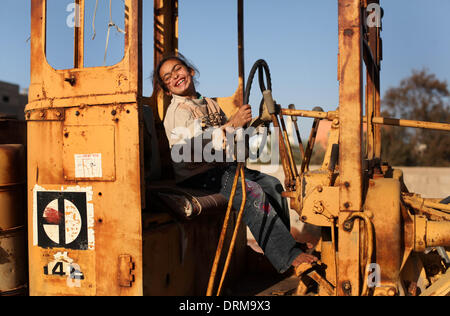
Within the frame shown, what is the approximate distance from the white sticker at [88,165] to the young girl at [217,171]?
686 mm

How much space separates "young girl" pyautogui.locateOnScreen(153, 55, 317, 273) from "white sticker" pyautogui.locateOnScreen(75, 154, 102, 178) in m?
0.69

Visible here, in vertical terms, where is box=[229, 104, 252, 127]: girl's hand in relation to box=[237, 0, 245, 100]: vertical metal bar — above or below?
below

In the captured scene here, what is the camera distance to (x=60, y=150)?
222 centimetres

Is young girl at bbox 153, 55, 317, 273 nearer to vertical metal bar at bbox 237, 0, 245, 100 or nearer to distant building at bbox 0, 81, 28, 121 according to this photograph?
vertical metal bar at bbox 237, 0, 245, 100

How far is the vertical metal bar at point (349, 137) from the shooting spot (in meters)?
1.88

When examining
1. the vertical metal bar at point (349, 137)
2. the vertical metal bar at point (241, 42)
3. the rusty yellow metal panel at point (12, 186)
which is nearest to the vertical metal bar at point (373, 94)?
the vertical metal bar at point (241, 42)

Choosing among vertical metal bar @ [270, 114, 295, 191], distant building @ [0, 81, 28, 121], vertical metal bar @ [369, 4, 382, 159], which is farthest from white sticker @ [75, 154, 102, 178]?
distant building @ [0, 81, 28, 121]

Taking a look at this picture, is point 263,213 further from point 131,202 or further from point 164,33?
point 164,33

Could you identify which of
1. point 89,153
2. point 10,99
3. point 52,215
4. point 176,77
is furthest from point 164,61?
point 10,99

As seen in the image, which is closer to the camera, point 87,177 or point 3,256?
point 87,177

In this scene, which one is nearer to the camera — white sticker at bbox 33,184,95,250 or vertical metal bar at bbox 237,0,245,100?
white sticker at bbox 33,184,95,250

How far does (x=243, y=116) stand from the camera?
2469mm

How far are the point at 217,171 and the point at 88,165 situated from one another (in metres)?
1.02

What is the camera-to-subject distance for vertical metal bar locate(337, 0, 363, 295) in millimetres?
1880
